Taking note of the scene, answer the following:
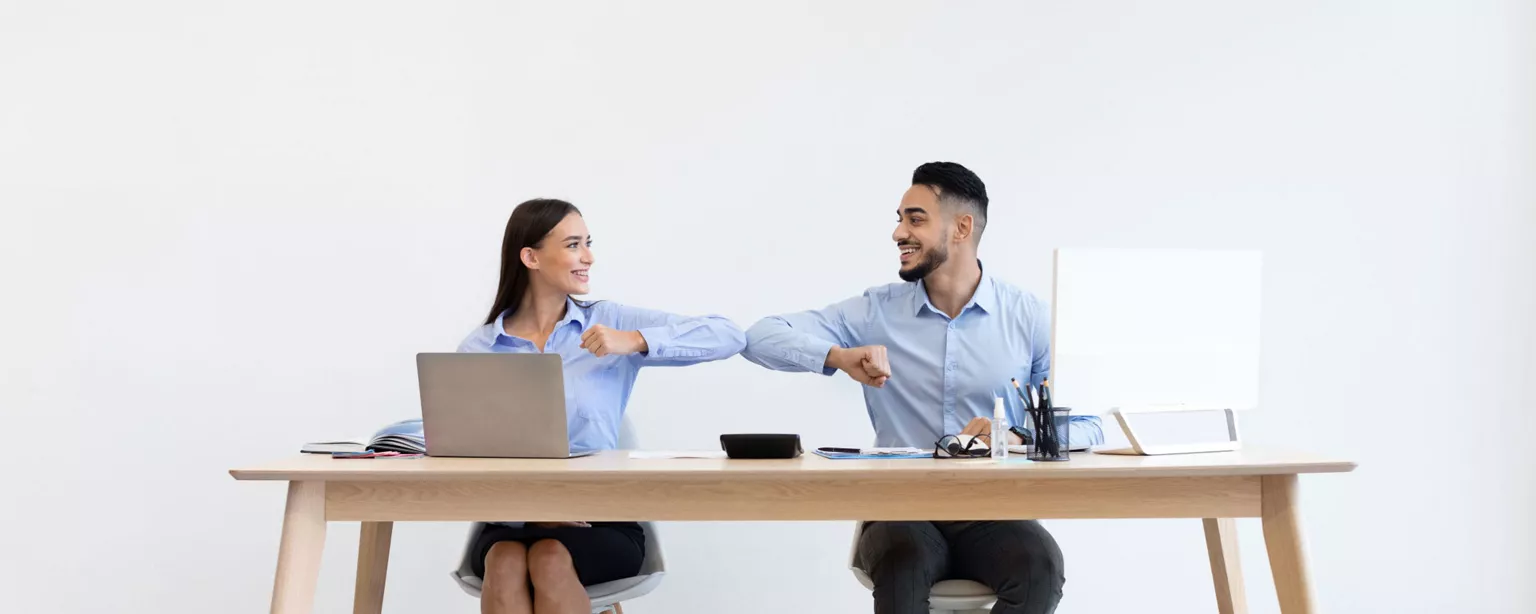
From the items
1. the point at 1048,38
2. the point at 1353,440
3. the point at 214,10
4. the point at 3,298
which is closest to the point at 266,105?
the point at 214,10

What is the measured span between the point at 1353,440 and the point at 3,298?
4.05 metres

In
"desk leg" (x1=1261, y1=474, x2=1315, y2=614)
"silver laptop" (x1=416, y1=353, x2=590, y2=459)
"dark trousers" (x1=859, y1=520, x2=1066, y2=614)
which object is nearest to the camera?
"desk leg" (x1=1261, y1=474, x2=1315, y2=614)

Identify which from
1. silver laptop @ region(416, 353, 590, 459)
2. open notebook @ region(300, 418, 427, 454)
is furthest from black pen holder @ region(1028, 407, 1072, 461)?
open notebook @ region(300, 418, 427, 454)

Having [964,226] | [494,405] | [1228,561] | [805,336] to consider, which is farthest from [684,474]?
[1228,561]

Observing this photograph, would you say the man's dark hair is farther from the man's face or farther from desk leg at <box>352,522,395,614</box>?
desk leg at <box>352,522,395,614</box>

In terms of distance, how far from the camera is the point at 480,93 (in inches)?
147

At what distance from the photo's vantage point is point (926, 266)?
2.95m

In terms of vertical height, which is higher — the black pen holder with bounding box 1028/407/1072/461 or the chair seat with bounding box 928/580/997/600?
the black pen holder with bounding box 1028/407/1072/461

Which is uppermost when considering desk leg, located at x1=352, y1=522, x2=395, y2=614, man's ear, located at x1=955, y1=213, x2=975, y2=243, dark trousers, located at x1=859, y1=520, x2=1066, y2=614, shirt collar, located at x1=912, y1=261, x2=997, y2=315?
man's ear, located at x1=955, y1=213, x2=975, y2=243

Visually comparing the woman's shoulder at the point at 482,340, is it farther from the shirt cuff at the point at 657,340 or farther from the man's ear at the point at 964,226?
the man's ear at the point at 964,226

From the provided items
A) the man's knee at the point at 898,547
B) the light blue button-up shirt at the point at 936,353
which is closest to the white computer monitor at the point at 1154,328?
the man's knee at the point at 898,547

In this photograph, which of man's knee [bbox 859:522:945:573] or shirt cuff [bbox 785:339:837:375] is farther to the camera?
shirt cuff [bbox 785:339:837:375]

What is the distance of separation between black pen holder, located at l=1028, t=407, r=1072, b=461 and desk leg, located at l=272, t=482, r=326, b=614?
123cm

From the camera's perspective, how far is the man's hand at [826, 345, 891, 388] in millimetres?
2740
